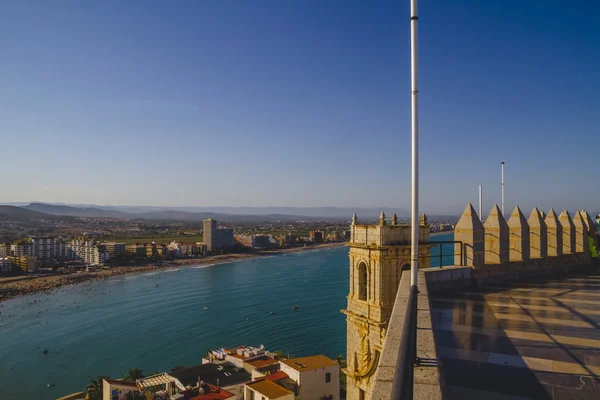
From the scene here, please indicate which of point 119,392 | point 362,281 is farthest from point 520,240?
point 119,392

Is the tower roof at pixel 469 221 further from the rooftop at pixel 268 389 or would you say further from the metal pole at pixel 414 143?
the rooftop at pixel 268 389

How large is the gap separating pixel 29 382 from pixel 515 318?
4367 cm

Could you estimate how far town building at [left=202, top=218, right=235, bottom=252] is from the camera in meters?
161

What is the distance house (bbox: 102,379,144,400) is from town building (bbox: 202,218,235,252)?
424 feet

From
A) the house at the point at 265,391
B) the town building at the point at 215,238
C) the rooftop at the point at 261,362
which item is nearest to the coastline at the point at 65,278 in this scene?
the town building at the point at 215,238

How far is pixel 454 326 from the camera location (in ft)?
20.7

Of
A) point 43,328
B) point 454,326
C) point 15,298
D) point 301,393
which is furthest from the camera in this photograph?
point 15,298

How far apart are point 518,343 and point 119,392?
2966 cm

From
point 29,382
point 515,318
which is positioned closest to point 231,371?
point 29,382

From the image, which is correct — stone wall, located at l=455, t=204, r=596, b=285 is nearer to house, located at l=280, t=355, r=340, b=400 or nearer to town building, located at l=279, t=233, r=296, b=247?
house, located at l=280, t=355, r=340, b=400

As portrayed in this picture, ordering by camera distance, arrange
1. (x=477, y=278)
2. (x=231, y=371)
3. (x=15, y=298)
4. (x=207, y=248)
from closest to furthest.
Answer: (x=477, y=278) < (x=231, y=371) < (x=15, y=298) < (x=207, y=248)

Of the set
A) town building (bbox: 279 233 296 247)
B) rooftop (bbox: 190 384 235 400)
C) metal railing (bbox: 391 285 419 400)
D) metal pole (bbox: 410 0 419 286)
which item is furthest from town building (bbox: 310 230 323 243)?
metal railing (bbox: 391 285 419 400)

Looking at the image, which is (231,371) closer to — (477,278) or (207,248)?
(477,278)

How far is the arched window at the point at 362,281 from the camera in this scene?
14359mm
